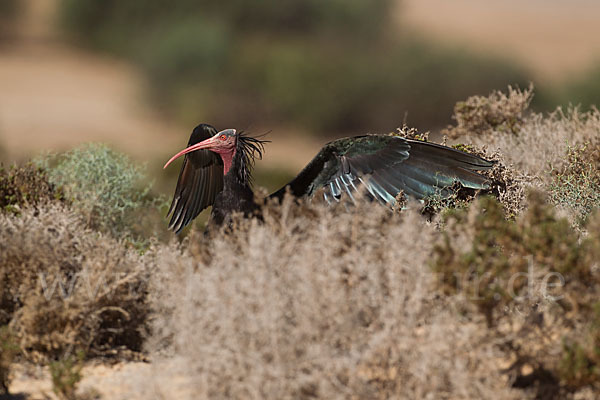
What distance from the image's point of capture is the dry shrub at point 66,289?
4230 millimetres

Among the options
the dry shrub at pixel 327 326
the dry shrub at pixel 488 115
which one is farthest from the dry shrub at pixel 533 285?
the dry shrub at pixel 488 115

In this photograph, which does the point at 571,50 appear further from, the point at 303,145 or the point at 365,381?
the point at 365,381

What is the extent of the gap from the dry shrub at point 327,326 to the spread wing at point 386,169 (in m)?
1.33

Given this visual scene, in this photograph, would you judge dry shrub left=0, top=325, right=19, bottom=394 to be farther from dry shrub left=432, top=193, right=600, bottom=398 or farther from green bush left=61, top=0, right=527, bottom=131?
green bush left=61, top=0, right=527, bottom=131

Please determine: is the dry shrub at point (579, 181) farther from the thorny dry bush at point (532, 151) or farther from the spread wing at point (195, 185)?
the spread wing at point (195, 185)

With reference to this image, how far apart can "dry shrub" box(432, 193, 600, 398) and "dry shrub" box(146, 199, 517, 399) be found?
0.35 feet

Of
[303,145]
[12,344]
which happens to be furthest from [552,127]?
[303,145]

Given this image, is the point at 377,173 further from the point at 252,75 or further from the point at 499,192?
the point at 252,75

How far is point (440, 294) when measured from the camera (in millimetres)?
3854

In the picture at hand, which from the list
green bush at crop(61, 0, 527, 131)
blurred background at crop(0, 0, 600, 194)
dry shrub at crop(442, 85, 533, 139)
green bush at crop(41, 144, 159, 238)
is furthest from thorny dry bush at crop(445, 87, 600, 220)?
green bush at crop(61, 0, 527, 131)

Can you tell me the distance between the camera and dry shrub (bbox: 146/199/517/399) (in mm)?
3592

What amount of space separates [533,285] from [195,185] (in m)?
3.15

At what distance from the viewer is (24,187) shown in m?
6.57

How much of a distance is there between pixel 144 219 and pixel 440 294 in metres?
4.20
